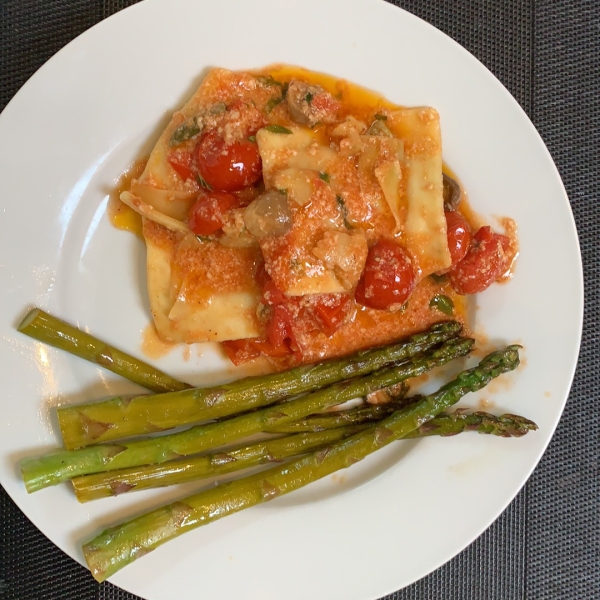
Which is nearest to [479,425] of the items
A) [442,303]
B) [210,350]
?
[442,303]

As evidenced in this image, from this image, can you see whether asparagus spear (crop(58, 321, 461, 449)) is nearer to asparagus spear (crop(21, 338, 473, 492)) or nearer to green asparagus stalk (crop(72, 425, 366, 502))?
asparagus spear (crop(21, 338, 473, 492))

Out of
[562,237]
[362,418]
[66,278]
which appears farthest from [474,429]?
[66,278]

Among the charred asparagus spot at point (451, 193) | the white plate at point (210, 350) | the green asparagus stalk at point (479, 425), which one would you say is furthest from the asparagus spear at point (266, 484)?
the charred asparagus spot at point (451, 193)

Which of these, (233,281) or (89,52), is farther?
(233,281)

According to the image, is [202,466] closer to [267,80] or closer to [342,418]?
[342,418]

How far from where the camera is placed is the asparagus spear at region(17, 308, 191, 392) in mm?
3250

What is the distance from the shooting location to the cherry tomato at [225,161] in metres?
3.12

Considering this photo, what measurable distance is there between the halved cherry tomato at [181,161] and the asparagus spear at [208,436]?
156 cm

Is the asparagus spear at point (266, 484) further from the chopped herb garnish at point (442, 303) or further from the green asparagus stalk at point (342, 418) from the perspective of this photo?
the chopped herb garnish at point (442, 303)

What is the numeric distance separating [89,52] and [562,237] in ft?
10.1

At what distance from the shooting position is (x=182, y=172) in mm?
3307

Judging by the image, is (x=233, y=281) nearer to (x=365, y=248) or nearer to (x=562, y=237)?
(x=365, y=248)

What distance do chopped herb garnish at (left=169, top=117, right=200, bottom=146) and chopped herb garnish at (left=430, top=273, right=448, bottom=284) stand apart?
174 centimetres

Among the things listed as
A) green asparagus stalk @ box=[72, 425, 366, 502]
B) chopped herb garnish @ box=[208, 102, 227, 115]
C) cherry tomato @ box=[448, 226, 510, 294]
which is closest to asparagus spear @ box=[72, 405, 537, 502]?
green asparagus stalk @ box=[72, 425, 366, 502]
